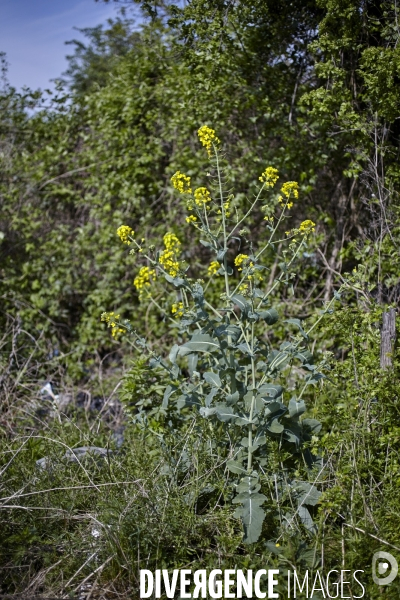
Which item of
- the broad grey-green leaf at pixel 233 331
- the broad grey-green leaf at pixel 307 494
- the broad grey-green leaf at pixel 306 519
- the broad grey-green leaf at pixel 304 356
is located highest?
the broad grey-green leaf at pixel 233 331

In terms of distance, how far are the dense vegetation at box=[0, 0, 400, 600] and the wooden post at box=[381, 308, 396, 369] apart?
11 centimetres

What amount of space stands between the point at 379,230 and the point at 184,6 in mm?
2169

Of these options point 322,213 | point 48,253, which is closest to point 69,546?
point 322,213

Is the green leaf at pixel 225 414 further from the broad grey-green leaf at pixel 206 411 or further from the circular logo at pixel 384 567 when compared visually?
the circular logo at pixel 384 567

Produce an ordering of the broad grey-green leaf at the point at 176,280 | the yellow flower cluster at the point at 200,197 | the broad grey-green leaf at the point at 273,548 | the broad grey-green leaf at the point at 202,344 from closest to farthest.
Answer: the broad grey-green leaf at the point at 273,548 → the broad grey-green leaf at the point at 202,344 → the broad grey-green leaf at the point at 176,280 → the yellow flower cluster at the point at 200,197

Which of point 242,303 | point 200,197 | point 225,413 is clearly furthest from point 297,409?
point 200,197

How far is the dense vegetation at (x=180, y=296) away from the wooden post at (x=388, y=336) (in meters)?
0.11

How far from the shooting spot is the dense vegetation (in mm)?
2713

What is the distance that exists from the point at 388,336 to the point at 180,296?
1.51 m

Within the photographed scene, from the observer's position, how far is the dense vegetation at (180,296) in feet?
8.90

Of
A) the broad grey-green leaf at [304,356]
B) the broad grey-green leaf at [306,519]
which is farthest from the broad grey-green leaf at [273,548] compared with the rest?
the broad grey-green leaf at [304,356]

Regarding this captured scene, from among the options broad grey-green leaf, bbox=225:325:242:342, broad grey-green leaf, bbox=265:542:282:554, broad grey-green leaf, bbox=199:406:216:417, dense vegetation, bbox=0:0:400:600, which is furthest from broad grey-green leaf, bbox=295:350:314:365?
broad grey-green leaf, bbox=265:542:282:554

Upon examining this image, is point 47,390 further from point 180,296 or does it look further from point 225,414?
point 225,414

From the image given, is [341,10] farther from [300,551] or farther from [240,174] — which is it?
[300,551]
